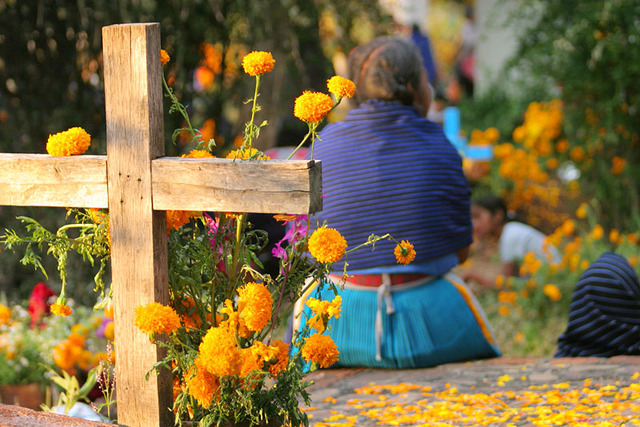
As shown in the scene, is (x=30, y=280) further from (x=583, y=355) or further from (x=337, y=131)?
(x=583, y=355)

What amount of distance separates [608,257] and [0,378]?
238cm

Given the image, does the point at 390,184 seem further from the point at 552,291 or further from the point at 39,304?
the point at 552,291

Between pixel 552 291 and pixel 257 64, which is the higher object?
pixel 257 64

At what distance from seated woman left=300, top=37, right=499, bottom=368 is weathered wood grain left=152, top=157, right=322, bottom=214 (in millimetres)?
1222

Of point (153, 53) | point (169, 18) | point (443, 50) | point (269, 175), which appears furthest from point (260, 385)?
point (443, 50)

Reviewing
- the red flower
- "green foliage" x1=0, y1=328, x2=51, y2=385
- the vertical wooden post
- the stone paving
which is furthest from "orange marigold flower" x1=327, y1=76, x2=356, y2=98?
the red flower

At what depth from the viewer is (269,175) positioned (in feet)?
5.99

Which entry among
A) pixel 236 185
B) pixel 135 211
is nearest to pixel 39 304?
pixel 135 211

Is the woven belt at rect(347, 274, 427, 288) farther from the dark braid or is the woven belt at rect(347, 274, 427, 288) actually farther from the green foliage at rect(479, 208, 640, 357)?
the green foliage at rect(479, 208, 640, 357)

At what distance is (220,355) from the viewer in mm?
1768

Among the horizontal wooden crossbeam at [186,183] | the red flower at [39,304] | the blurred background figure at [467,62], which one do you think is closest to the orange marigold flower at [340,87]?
the horizontal wooden crossbeam at [186,183]

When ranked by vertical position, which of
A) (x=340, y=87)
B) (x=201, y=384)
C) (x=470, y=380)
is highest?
(x=340, y=87)

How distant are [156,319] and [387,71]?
169cm

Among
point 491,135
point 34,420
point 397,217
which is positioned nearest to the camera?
point 34,420
